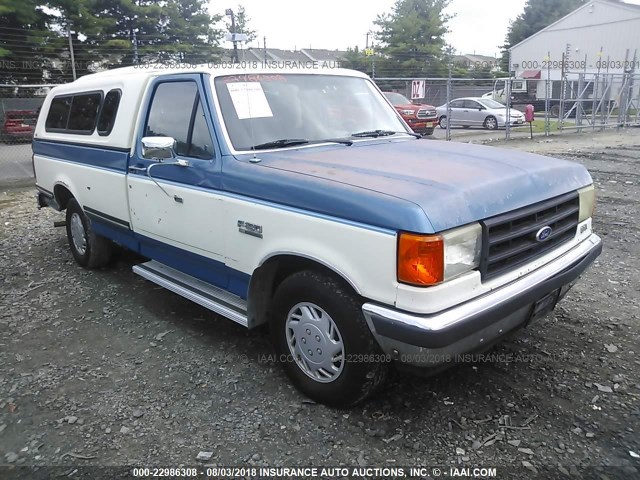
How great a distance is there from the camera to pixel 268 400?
3.24 m

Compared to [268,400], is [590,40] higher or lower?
higher

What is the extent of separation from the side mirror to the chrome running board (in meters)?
0.97

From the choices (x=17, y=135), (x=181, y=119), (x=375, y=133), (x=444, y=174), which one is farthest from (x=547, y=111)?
(x=444, y=174)

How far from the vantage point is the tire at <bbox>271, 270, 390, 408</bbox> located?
277 centimetres

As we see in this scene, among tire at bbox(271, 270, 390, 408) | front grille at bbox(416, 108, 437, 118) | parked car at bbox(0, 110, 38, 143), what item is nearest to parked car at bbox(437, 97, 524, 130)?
front grille at bbox(416, 108, 437, 118)

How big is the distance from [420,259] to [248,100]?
1895mm

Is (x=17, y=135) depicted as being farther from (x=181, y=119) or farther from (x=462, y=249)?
(x=462, y=249)

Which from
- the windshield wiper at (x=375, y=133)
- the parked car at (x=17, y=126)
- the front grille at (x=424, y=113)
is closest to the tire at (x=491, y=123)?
the front grille at (x=424, y=113)

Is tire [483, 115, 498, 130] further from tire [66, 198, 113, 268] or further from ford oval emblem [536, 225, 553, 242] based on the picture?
ford oval emblem [536, 225, 553, 242]

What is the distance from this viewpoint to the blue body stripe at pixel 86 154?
4.50 metres

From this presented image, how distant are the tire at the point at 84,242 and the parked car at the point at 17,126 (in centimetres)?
898

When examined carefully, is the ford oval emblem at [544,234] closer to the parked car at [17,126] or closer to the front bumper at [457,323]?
the front bumper at [457,323]

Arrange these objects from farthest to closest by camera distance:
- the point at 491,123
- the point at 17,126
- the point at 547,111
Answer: the point at 491,123 → the point at 547,111 → the point at 17,126

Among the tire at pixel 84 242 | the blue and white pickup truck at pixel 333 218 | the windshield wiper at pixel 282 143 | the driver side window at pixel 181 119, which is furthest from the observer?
the tire at pixel 84 242
